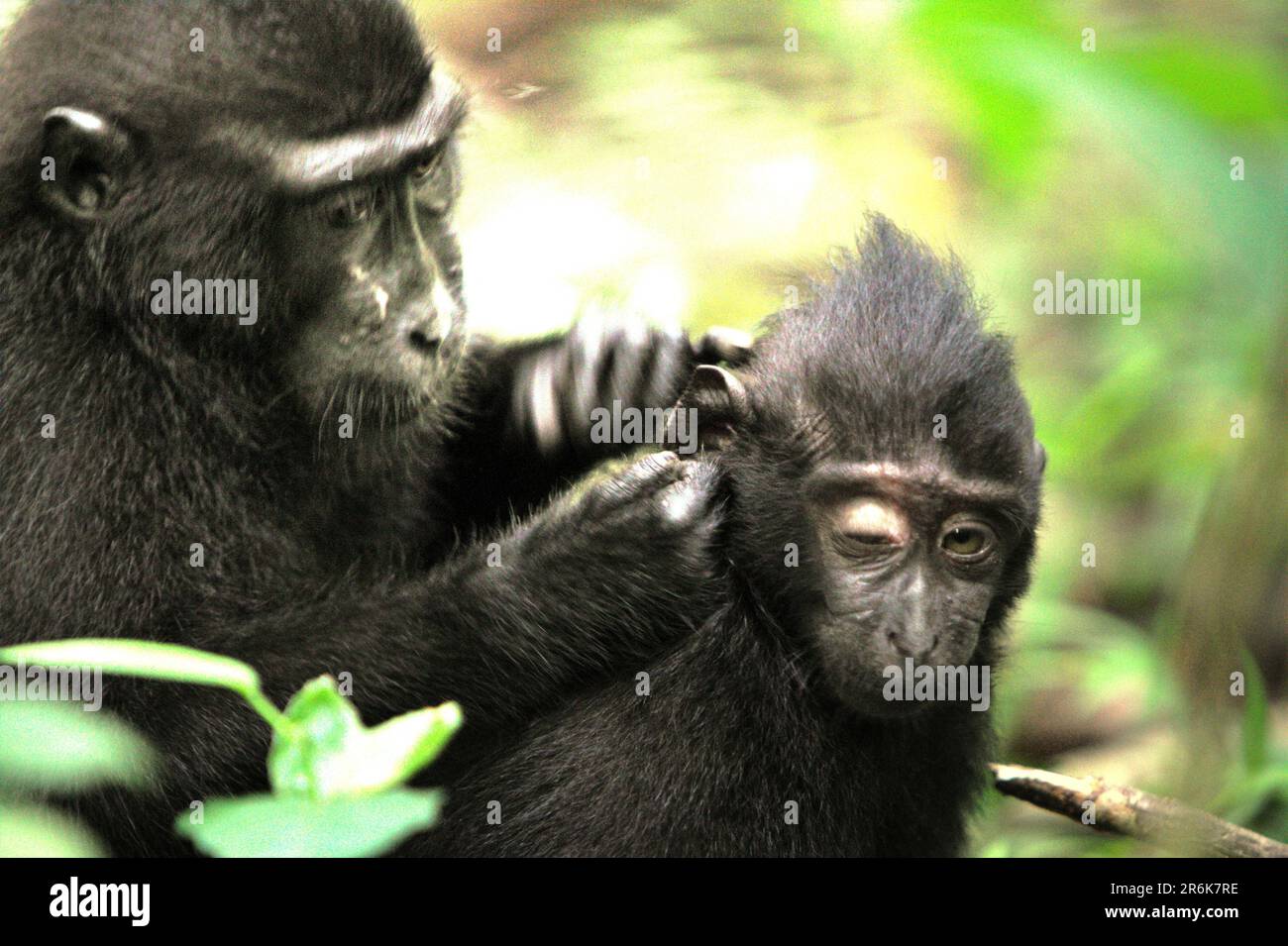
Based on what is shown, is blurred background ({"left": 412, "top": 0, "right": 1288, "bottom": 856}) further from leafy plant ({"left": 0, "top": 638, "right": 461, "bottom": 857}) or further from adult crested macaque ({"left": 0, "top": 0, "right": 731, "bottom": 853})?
leafy plant ({"left": 0, "top": 638, "right": 461, "bottom": 857})

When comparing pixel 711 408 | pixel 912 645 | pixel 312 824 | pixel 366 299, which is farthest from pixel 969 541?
pixel 312 824

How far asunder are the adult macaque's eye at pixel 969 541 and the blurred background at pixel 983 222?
1641 mm

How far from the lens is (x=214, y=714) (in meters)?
4.43

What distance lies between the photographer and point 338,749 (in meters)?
2.43

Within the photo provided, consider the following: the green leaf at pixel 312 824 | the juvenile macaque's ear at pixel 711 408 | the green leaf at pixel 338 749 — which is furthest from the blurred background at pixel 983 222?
the green leaf at pixel 312 824

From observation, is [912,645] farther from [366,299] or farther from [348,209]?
[348,209]

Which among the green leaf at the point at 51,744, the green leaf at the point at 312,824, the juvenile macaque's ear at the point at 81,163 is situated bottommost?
the green leaf at the point at 312,824

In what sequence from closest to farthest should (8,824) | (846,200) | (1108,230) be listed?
1. (8,824)
2. (846,200)
3. (1108,230)

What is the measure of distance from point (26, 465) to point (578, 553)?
5.42 ft

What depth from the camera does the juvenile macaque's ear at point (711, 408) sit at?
486cm

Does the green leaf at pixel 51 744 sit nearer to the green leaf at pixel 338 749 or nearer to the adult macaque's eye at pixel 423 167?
the green leaf at pixel 338 749

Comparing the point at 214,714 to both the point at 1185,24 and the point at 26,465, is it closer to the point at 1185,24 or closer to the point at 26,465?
the point at 26,465

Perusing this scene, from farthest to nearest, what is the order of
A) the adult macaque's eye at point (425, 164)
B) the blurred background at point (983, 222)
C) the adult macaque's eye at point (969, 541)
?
the blurred background at point (983, 222) → the adult macaque's eye at point (425, 164) → the adult macaque's eye at point (969, 541)
